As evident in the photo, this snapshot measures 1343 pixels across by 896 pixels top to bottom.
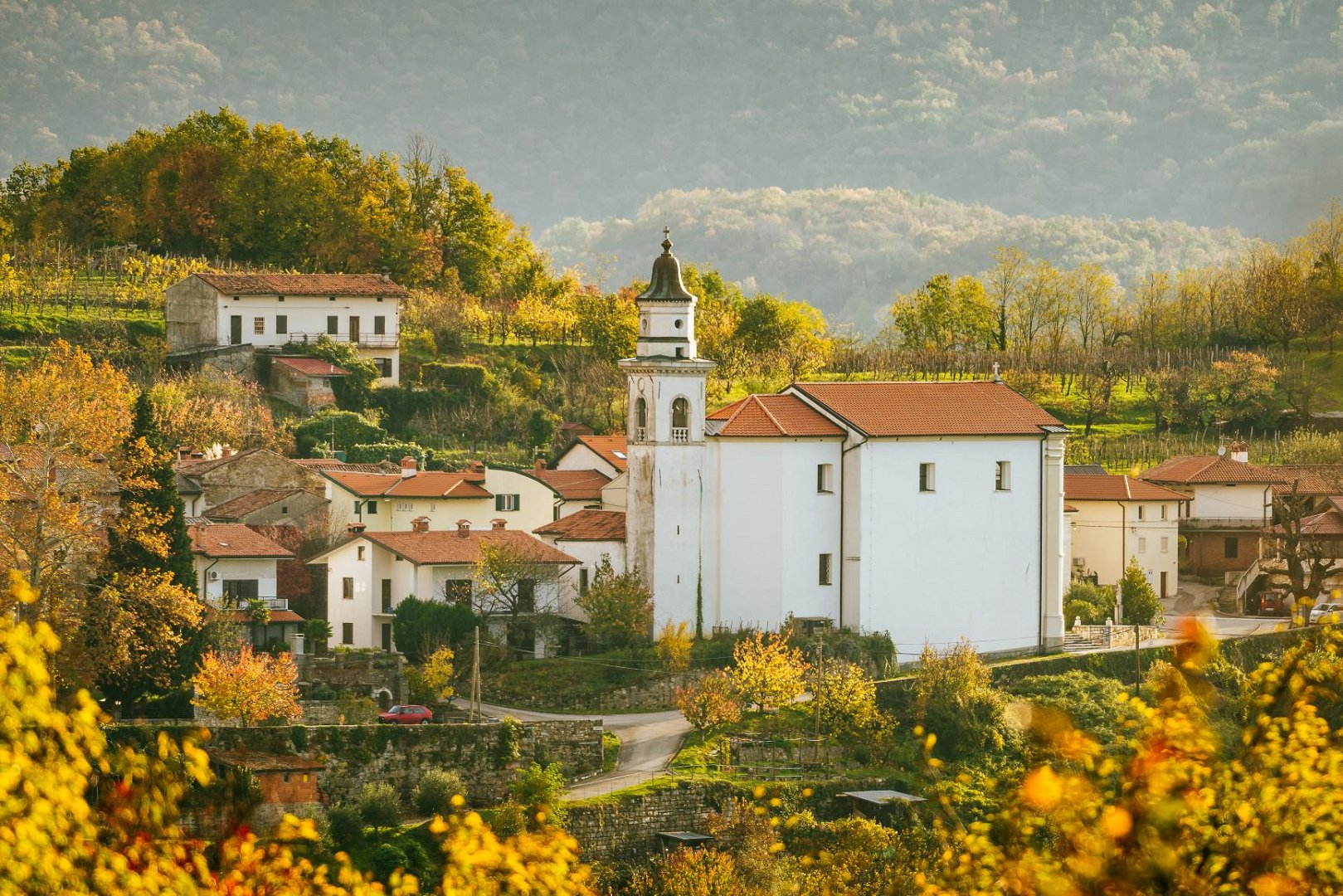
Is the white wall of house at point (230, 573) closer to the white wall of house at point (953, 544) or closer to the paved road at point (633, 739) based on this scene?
the paved road at point (633, 739)

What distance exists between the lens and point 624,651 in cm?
5225

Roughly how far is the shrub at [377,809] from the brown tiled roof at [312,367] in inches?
1323

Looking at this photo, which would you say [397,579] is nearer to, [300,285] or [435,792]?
[435,792]

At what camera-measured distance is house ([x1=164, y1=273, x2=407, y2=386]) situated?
77.7 metres

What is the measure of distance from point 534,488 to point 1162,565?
2009cm

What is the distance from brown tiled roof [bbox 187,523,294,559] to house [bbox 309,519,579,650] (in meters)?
1.56

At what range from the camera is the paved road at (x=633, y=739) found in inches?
1780

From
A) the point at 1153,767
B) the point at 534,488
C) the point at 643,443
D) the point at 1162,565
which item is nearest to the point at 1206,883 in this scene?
the point at 1153,767

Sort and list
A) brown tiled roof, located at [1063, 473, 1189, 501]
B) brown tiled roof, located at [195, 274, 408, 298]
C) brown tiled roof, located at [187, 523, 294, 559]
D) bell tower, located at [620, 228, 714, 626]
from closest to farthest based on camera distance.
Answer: brown tiled roof, located at [187, 523, 294, 559] → bell tower, located at [620, 228, 714, 626] → brown tiled roof, located at [1063, 473, 1189, 501] → brown tiled roof, located at [195, 274, 408, 298]

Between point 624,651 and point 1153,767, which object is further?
point 624,651

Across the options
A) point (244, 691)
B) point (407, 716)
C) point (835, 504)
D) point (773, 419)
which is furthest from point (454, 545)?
point (244, 691)

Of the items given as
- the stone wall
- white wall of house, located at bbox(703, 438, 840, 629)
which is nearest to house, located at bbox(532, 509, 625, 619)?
white wall of house, located at bbox(703, 438, 840, 629)

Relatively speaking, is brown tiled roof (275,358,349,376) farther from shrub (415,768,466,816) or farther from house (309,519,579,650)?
shrub (415,768,466,816)

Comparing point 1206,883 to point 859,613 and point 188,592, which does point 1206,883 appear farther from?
point 859,613
